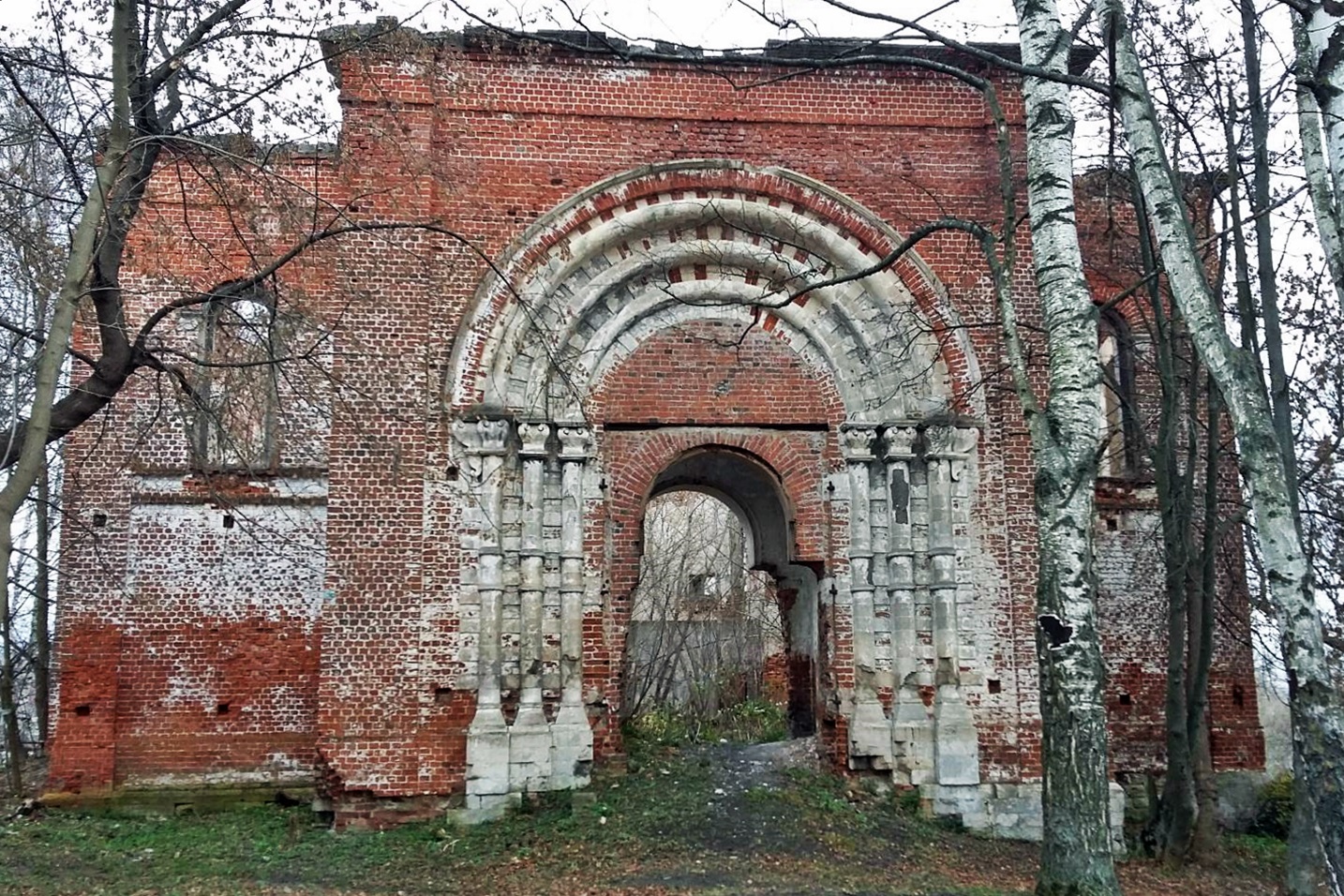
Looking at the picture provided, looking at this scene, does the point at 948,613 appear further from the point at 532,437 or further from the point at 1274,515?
the point at 1274,515

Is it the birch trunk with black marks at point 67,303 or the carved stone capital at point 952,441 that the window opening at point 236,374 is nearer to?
the birch trunk with black marks at point 67,303

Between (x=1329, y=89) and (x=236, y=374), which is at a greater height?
(x=1329, y=89)

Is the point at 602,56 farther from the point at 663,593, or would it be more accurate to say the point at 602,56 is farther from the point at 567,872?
the point at 663,593

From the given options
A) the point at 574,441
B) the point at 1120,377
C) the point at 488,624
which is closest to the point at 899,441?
the point at 574,441

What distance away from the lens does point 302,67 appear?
7.84m

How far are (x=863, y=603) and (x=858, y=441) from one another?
166 cm

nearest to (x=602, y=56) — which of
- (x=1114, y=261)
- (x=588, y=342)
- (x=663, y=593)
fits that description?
(x=588, y=342)

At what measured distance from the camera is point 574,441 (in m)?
11.1

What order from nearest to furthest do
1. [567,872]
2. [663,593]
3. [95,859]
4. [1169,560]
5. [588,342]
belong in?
[567,872]
[95,859]
[1169,560]
[588,342]
[663,593]

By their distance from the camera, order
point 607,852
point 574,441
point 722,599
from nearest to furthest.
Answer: point 607,852
point 574,441
point 722,599

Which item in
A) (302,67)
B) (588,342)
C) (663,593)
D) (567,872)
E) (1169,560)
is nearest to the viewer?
(302,67)

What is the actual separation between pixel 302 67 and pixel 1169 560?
29.1ft

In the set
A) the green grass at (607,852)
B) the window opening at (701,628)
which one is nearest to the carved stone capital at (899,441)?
the green grass at (607,852)

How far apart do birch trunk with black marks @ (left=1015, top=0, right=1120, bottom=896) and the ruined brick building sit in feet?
10.8
